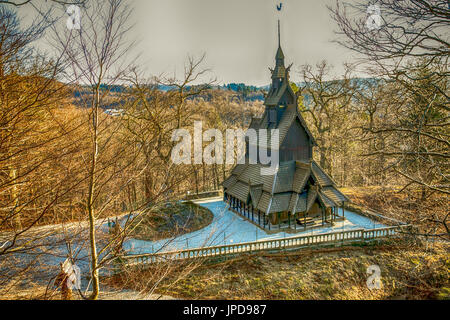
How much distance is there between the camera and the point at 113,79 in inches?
181

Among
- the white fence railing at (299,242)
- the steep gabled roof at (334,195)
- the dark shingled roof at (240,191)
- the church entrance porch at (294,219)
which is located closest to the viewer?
the white fence railing at (299,242)

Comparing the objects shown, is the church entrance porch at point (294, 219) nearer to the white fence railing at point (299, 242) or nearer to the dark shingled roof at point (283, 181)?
the dark shingled roof at point (283, 181)

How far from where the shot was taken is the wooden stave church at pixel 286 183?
58.0ft

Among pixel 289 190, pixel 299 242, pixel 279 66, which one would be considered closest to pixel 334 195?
pixel 289 190

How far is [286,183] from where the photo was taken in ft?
60.1

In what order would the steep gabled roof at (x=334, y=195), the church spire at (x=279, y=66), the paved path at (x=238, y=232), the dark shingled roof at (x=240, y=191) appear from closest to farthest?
the paved path at (x=238, y=232)
the steep gabled roof at (x=334, y=195)
the dark shingled roof at (x=240, y=191)
the church spire at (x=279, y=66)

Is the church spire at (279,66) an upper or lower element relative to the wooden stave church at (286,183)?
upper

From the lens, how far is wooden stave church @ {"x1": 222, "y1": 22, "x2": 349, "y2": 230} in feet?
58.0

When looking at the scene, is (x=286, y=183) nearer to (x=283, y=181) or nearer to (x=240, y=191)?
(x=283, y=181)

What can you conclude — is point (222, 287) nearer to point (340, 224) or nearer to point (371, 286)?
point (371, 286)

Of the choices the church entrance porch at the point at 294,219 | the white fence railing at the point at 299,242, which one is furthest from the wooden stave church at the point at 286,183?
the white fence railing at the point at 299,242

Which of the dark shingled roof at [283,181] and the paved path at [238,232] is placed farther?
the dark shingled roof at [283,181]
